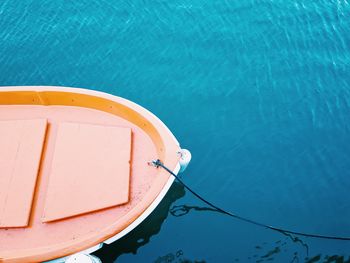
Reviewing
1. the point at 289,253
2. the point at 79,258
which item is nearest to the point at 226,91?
the point at 289,253

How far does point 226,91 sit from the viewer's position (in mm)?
10414

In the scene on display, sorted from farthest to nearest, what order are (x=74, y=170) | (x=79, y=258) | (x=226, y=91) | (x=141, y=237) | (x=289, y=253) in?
(x=226, y=91) → (x=141, y=237) → (x=289, y=253) → (x=74, y=170) → (x=79, y=258)

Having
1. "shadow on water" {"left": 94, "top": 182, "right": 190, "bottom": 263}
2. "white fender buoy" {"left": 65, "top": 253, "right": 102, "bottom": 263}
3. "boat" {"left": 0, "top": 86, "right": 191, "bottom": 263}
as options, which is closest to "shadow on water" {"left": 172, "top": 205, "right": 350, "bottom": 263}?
"shadow on water" {"left": 94, "top": 182, "right": 190, "bottom": 263}

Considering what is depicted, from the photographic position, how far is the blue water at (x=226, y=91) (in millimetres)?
7824

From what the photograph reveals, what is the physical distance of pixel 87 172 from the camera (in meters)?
7.27

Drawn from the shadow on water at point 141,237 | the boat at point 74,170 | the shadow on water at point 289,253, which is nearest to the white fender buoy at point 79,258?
the boat at point 74,170

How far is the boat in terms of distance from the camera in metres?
6.59

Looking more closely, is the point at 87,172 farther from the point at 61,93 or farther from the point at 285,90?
the point at 285,90

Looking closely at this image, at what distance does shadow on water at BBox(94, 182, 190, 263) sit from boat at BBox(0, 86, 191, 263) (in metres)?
1.06

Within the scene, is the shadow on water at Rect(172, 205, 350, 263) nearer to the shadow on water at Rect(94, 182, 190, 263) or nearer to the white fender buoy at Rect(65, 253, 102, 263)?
the shadow on water at Rect(94, 182, 190, 263)

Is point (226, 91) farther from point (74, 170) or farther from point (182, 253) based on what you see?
point (74, 170)

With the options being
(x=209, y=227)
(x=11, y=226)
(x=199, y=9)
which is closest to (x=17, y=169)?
(x=11, y=226)

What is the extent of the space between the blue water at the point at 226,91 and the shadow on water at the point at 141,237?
2 cm

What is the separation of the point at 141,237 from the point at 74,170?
191cm
